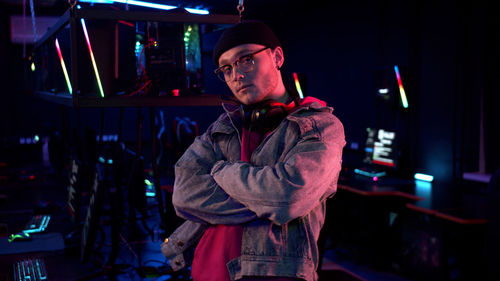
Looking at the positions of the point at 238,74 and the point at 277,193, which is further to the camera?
the point at 238,74

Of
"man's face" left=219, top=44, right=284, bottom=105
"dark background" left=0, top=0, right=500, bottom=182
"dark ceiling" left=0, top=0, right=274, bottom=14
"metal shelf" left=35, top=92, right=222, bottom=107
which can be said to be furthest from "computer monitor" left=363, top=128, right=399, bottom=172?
"man's face" left=219, top=44, right=284, bottom=105

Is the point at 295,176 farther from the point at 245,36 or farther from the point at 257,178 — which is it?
the point at 245,36

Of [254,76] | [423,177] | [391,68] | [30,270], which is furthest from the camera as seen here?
[391,68]

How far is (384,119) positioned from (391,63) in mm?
707

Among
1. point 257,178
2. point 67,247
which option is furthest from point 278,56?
point 67,247

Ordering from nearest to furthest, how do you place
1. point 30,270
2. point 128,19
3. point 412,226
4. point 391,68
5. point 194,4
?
1. point 128,19
2. point 30,270
3. point 412,226
4. point 391,68
5. point 194,4

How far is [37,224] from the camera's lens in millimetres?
3018

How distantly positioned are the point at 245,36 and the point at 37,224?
7.35 feet

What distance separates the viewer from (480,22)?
4609mm

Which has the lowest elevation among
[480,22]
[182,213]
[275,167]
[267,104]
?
[182,213]

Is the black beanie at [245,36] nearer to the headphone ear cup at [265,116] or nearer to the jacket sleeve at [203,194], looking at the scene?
the headphone ear cup at [265,116]

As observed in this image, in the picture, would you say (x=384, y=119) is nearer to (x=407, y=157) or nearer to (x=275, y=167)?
(x=407, y=157)

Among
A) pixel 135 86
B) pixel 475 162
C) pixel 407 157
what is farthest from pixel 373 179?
pixel 135 86

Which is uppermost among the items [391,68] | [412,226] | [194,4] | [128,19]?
[194,4]
